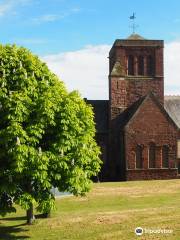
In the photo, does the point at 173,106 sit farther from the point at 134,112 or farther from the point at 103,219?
the point at 103,219

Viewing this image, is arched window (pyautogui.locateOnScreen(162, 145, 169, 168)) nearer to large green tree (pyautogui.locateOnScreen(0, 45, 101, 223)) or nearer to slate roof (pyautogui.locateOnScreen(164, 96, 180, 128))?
slate roof (pyautogui.locateOnScreen(164, 96, 180, 128))

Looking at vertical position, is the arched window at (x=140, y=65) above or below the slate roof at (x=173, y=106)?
above

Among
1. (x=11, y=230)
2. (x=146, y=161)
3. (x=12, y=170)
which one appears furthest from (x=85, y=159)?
(x=146, y=161)

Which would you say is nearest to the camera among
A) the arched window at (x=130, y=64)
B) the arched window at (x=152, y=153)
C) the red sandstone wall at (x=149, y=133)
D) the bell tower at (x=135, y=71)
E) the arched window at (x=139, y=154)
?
the red sandstone wall at (x=149, y=133)

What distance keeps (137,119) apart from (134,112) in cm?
85

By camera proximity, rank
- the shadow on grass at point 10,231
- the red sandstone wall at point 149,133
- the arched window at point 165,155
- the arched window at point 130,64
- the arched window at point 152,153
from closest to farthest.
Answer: the shadow on grass at point 10,231 → the red sandstone wall at point 149,133 → the arched window at point 152,153 → the arched window at point 165,155 → the arched window at point 130,64

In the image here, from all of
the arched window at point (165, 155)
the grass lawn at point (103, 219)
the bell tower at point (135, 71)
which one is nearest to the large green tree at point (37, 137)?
the grass lawn at point (103, 219)

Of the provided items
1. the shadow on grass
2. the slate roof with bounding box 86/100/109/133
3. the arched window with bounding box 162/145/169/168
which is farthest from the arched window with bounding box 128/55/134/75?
the shadow on grass

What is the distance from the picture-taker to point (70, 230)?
22250 millimetres

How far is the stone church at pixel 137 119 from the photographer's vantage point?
48.1 m

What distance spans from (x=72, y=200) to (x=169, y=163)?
738 inches

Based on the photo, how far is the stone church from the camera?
4806 cm

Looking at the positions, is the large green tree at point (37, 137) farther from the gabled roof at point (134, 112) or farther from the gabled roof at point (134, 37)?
the gabled roof at point (134, 37)

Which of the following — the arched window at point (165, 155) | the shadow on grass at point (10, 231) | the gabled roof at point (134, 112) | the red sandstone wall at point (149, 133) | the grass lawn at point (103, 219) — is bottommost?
the shadow on grass at point (10, 231)
